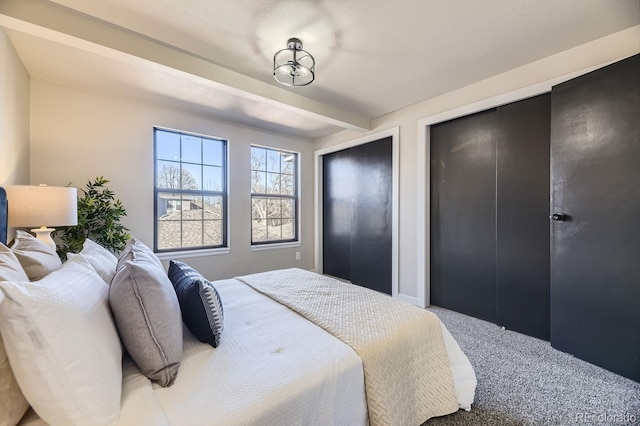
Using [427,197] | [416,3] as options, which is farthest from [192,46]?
[427,197]

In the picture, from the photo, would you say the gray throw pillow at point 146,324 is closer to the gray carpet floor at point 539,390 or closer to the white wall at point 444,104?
the gray carpet floor at point 539,390

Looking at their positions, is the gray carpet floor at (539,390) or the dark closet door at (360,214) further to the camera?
the dark closet door at (360,214)

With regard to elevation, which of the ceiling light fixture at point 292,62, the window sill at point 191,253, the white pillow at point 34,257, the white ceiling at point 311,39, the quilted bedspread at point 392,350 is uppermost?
the white ceiling at point 311,39

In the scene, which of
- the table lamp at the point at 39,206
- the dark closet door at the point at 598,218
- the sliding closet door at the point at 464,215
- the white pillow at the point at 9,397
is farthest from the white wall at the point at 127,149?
the dark closet door at the point at 598,218

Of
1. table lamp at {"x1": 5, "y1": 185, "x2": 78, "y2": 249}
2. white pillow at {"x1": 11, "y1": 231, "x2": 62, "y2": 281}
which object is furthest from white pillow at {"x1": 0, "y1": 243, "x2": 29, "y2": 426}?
table lamp at {"x1": 5, "y1": 185, "x2": 78, "y2": 249}

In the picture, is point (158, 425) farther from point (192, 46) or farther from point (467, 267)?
point (467, 267)

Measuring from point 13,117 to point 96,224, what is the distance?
103 centimetres

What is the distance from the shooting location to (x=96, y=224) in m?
2.59

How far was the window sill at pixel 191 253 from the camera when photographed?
10.4 ft

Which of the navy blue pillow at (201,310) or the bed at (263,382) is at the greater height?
the navy blue pillow at (201,310)

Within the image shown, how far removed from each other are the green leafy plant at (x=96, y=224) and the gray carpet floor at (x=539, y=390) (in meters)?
3.01

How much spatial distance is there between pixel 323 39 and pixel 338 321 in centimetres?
192

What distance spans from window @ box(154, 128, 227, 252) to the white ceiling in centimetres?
71

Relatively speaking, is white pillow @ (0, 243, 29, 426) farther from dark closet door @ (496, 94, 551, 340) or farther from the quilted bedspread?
dark closet door @ (496, 94, 551, 340)
